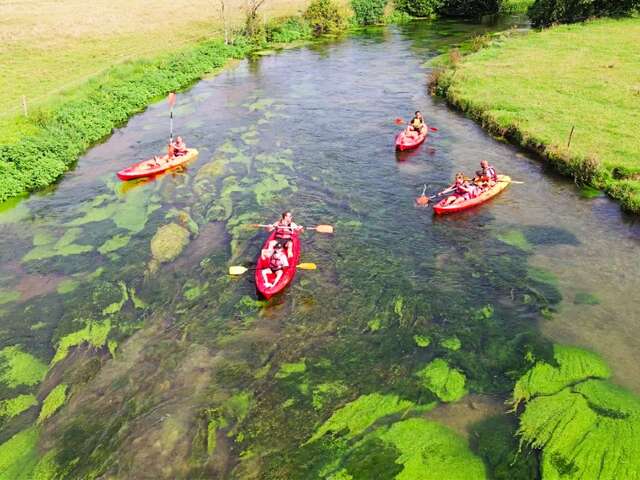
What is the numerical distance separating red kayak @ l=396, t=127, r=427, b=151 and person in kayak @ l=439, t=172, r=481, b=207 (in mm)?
5768

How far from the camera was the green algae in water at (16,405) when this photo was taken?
44.4ft

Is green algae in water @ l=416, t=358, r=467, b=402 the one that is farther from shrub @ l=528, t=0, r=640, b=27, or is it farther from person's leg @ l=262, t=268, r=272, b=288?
shrub @ l=528, t=0, r=640, b=27

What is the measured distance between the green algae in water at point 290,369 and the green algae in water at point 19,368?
655cm

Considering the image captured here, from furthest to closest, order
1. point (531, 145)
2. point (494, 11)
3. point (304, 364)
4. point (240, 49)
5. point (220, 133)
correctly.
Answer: point (494, 11), point (240, 49), point (220, 133), point (531, 145), point (304, 364)

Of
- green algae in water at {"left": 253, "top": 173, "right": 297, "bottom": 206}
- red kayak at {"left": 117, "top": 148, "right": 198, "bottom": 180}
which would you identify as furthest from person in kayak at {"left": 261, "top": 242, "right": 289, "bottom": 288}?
red kayak at {"left": 117, "top": 148, "right": 198, "bottom": 180}

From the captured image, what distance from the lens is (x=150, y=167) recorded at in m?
26.1

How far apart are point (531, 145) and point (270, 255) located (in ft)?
54.6

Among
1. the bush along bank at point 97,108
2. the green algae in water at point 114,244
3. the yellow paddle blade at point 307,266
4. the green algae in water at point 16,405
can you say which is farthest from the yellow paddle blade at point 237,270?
the bush along bank at point 97,108

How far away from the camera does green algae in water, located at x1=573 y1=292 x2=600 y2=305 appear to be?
16.9m

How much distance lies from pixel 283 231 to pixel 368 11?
53972 mm

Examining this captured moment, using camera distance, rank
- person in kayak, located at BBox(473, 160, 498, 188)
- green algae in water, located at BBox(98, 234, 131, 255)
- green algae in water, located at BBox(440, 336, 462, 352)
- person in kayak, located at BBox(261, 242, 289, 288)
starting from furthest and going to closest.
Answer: person in kayak, located at BBox(473, 160, 498, 188) → green algae in water, located at BBox(98, 234, 131, 255) → person in kayak, located at BBox(261, 242, 289, 288) → green algae in water, located at BBox(440, 336, 462, 352)

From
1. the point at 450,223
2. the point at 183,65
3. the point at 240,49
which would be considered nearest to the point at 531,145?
the point at 450,223

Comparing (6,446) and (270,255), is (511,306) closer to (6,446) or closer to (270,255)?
(270,255)

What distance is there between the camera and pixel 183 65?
43.8m
